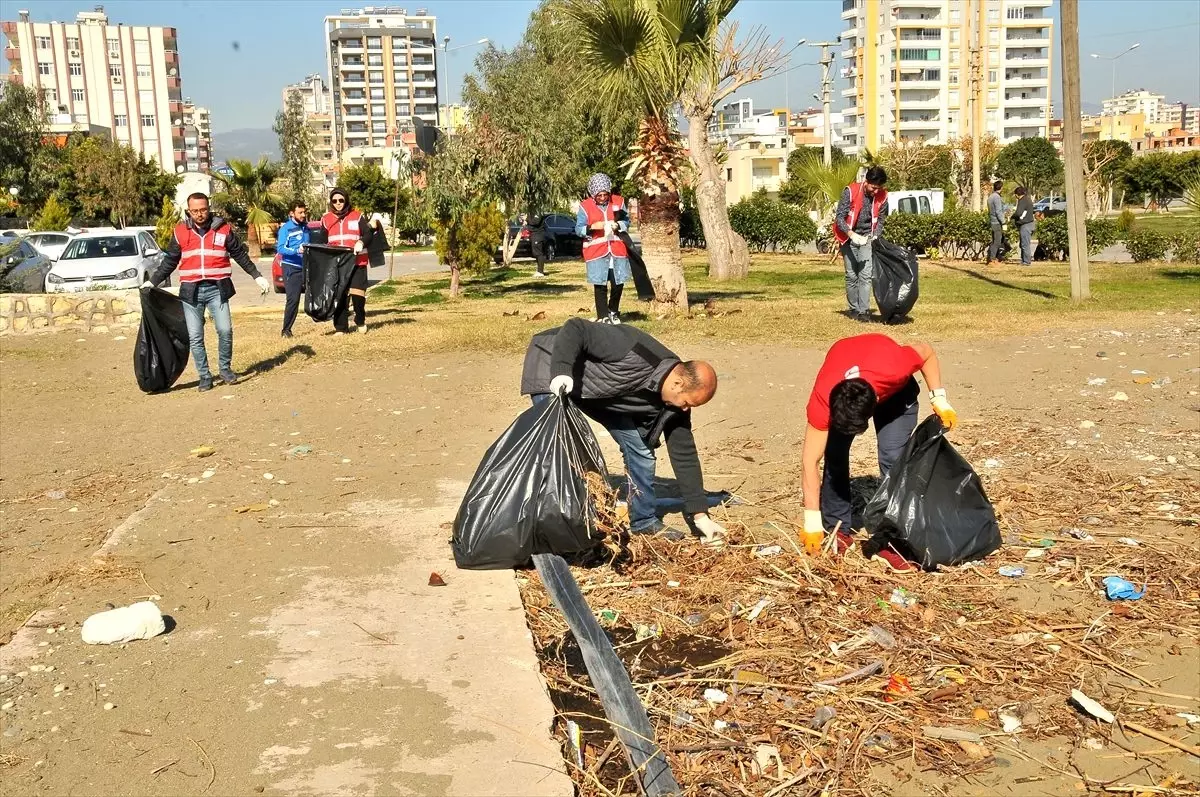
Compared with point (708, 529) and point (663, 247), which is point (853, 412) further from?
point (663, 247)

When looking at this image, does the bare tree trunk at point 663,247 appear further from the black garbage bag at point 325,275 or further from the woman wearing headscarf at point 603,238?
the black garbage bag at point 325,275

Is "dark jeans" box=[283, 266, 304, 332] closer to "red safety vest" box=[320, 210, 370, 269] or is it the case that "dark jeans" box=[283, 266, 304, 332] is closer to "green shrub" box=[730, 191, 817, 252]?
"red safety vest" box=[320, 210, 370, 269]

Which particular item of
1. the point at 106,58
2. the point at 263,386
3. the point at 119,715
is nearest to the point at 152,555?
the point at 119,715

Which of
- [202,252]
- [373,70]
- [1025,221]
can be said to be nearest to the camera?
[202,252]

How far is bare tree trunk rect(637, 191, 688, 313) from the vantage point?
554 inches

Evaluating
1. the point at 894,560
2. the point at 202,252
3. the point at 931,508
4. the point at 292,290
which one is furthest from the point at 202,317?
the point at 931,508

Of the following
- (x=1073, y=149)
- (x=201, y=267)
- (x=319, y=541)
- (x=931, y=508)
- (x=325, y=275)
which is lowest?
(x=319, y=541)

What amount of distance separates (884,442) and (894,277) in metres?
7.31

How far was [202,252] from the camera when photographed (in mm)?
9922

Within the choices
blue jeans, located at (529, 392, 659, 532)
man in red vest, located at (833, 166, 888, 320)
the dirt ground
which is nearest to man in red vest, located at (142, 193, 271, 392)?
the dirt ground

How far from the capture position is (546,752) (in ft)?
11.4

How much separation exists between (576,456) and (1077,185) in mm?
11417

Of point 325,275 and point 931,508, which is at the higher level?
point 325,275

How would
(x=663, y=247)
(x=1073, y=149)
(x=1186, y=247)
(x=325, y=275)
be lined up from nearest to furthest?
(x=325, y=275) → (x=663, y=247) → (x=1073, y=149) → (x=1186, y=247)
